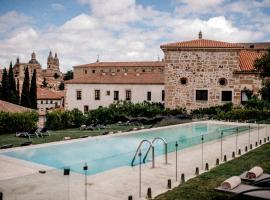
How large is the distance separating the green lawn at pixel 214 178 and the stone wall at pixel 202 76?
1723 cm

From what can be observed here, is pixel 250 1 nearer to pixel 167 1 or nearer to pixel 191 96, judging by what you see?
pixel 167 1

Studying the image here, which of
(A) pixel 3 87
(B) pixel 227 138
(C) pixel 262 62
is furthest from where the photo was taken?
(A) pixel 3 87

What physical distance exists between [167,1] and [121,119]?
10.3 m

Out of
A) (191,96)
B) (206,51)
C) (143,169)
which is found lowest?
(143,169)

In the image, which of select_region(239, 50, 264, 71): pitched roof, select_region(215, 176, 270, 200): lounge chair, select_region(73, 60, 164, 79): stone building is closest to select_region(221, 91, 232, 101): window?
select_region(239, 50, 264, 71): pitched roof

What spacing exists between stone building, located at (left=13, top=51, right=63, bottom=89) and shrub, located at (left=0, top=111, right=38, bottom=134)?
104103mm

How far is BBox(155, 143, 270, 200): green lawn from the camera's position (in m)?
7.01

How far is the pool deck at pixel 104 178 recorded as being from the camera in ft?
20.5

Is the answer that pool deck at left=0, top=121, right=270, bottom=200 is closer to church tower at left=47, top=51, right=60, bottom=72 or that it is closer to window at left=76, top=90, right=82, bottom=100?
window at left=76, top=90, right=82, bottom=100

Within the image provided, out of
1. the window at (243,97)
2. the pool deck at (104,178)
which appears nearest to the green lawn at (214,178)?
the pool deck at (104,178)

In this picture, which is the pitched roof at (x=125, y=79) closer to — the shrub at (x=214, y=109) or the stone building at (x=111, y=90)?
the stone building at (x=111, y=90)

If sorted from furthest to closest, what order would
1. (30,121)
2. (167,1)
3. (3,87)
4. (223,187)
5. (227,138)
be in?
1. (3,87)
2. (167,1)
3. (30,121)
4. (227,138)
5. (223,187)

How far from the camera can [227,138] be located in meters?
12.0

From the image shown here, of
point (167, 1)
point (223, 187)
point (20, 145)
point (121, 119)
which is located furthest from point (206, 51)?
point (223, 187)
